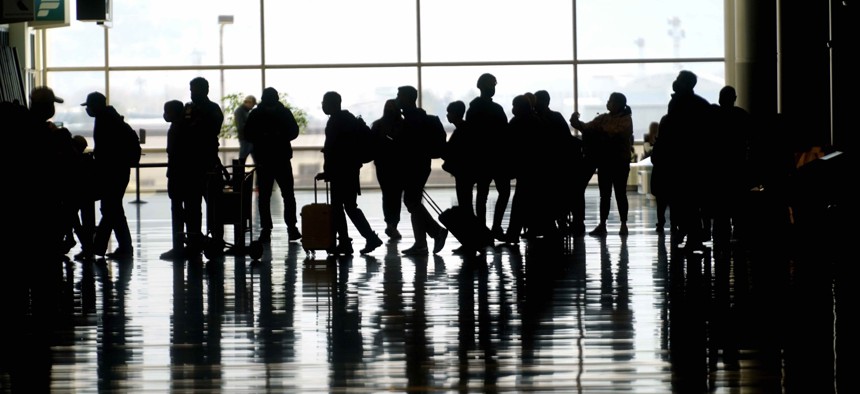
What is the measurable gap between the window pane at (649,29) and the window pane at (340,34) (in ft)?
9.76

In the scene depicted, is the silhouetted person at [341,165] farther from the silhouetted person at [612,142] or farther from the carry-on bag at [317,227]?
the silhouetted person at [612,142]

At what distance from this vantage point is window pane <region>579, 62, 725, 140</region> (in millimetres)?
22906

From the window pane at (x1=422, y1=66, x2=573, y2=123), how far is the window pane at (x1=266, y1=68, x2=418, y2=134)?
36 centimetres

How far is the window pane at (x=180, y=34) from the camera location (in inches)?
906

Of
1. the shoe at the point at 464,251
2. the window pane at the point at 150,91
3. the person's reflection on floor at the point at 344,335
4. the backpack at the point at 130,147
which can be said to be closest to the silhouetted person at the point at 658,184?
the shoe at the point at 464,251

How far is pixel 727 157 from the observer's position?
409 inches

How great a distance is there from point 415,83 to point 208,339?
55.0 feet

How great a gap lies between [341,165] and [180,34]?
44.4ft

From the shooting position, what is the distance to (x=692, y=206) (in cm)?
1041

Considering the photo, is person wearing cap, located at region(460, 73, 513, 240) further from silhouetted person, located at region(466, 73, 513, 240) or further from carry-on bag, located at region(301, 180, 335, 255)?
carry-on bag, located at region(301, 180, 335, 255)

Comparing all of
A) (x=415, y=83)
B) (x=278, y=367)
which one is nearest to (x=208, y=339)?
(x=278, y=367)

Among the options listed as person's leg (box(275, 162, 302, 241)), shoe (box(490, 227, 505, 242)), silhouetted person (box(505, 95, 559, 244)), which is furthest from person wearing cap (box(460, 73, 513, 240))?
person's leg (box(275, 162, 302, 241))

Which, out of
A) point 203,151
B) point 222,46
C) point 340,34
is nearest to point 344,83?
point 340,34

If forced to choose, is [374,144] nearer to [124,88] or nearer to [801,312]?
[801,312]
